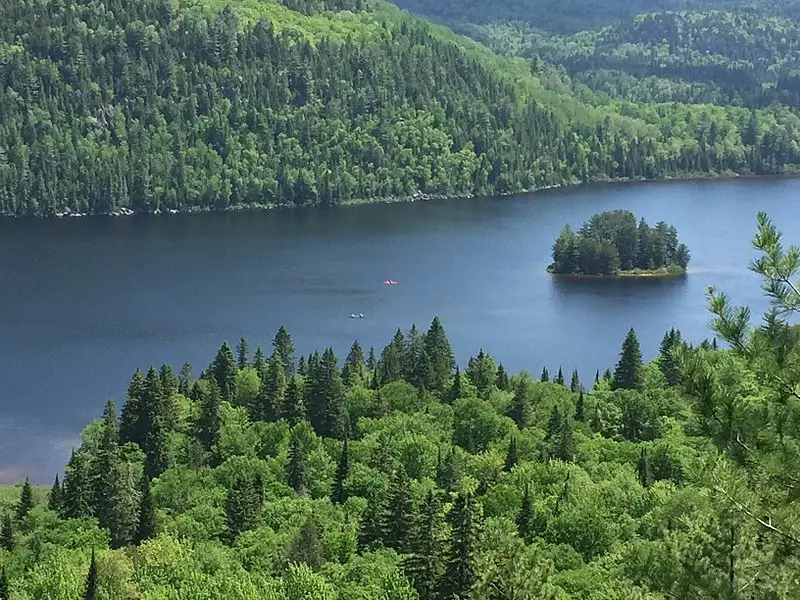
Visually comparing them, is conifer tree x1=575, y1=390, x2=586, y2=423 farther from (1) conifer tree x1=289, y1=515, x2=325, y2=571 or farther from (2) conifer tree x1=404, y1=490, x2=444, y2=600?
(1) conifer tree x1=289, y1=515, x2=325, y2=571

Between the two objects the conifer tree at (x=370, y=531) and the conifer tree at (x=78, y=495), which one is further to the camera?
the conifer tree at (x=78, y=495)

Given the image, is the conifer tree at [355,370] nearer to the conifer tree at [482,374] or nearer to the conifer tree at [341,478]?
the conifer tree at [482,374]

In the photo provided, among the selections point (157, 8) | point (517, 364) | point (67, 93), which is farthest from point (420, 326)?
point (157, 8)

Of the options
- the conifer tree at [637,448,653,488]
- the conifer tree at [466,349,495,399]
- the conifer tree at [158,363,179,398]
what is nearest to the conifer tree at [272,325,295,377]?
the conifer tree at [158,363,179,398]

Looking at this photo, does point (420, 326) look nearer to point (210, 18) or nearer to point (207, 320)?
point (207, 320)

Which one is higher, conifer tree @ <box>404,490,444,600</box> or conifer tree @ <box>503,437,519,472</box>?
conifer tree @ <box>404,490,444,600</box>

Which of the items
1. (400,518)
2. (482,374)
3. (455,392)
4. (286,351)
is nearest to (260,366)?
(286,351)

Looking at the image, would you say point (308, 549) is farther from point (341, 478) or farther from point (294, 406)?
point (294, 406)

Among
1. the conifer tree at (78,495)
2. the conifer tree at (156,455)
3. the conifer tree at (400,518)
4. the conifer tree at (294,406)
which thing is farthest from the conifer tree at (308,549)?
the conifer tree at (294,406)
